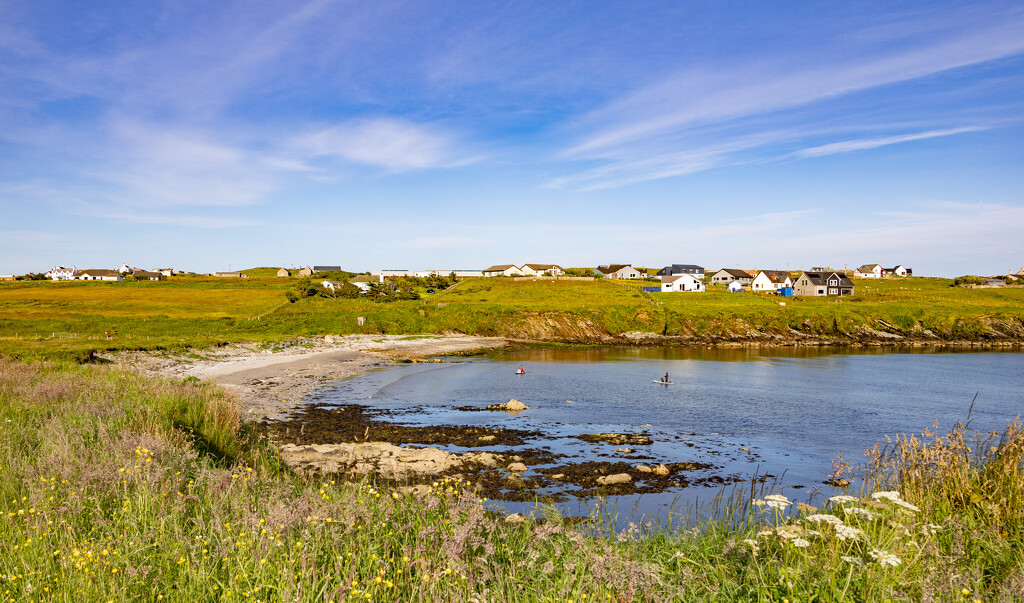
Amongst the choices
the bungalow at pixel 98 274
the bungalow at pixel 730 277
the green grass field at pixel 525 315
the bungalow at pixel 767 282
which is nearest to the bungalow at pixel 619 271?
the bungalow at pixel 730 277

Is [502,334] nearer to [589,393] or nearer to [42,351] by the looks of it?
[589,393]

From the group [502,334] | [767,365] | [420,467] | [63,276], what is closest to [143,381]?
[420,467]

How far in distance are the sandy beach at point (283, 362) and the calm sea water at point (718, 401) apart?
11.4 feet

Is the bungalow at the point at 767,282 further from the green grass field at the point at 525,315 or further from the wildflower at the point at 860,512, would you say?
the wildflower at the point at 860,512

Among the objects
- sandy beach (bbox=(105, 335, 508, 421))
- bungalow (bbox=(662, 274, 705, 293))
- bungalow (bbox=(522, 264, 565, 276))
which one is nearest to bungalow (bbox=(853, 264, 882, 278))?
bungalow (bbox=(662, 274, 705, 293))

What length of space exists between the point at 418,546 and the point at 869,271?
22846 cm

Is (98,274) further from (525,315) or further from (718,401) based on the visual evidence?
(718,401)

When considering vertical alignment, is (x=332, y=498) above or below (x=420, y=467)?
above

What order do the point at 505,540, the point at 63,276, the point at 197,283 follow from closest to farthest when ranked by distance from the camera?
the point at 505,540 < the point at 197,283 < the point at 63,276

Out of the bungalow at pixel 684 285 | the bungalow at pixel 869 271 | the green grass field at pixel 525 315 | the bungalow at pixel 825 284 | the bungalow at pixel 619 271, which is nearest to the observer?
the green grass field at pixel 525 315

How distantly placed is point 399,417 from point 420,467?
38.1ft

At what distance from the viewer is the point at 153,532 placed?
255 inches

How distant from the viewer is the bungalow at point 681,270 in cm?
A: 14124

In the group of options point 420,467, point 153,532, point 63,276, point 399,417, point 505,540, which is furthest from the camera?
point 63,276
